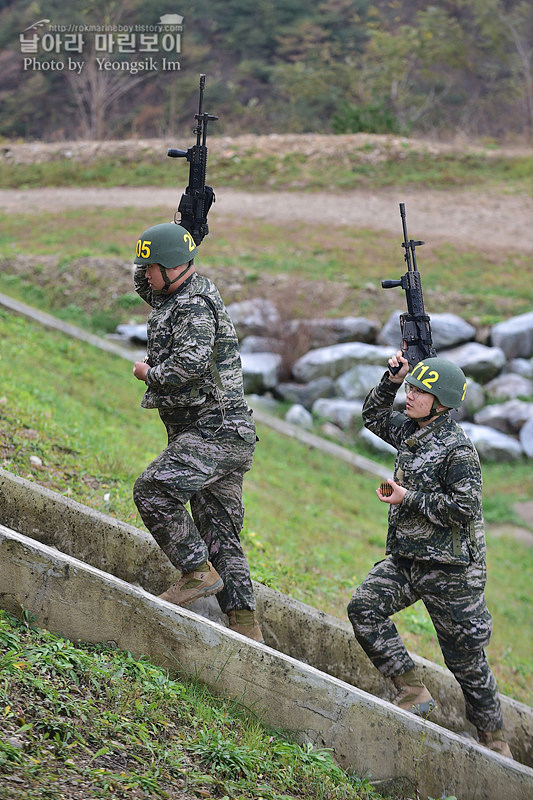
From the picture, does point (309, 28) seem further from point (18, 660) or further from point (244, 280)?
point (18, 660)

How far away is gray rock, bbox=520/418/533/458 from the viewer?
46.1 ft

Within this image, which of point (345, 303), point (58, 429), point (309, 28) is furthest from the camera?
point (309, 28)

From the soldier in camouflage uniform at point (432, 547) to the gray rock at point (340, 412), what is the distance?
372 inches

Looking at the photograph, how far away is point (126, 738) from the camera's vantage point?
11.1 ft

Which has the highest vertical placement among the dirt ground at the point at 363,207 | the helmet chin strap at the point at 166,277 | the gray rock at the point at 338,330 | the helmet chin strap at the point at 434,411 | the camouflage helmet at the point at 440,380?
the dirt ground at the point at 363,207

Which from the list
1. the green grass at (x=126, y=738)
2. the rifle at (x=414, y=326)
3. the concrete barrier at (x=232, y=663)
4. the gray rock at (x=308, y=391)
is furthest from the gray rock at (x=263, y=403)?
the green grass at (x=126, y=738)

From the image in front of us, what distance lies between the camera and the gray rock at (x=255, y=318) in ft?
50.9

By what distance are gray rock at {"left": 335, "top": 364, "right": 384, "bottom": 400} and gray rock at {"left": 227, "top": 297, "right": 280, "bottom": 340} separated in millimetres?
1688

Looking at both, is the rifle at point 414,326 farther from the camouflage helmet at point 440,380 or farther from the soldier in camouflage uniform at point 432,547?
the camouflage helmet at point 440,380

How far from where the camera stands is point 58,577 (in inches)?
154

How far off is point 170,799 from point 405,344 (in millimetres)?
2720

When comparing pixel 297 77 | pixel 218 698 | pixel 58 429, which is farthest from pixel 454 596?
pixel 297 77

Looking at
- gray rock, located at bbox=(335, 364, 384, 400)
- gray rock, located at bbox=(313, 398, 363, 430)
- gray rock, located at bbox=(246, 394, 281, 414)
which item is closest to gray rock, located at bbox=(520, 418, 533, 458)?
gray rock, located at bbox=(335, 364, 384, 400)

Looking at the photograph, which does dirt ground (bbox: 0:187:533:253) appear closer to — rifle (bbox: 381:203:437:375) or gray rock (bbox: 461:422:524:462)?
gray rock (bbox: 461:422:524:462)
